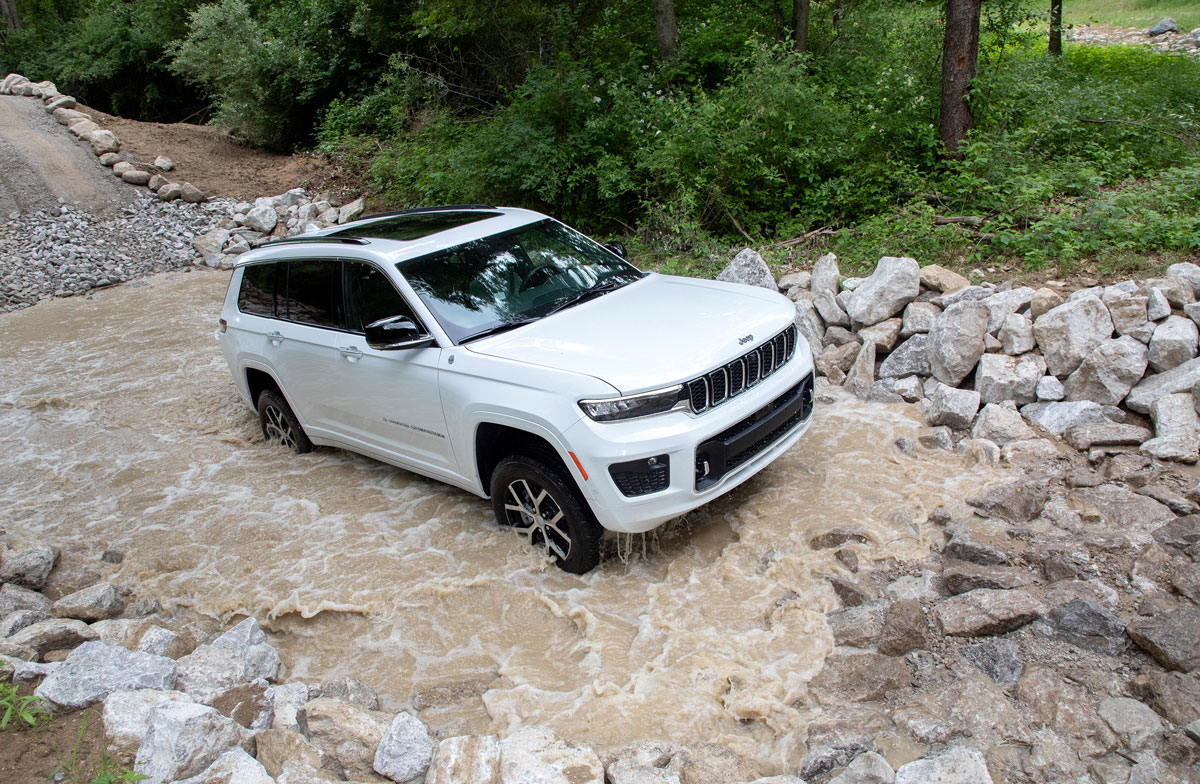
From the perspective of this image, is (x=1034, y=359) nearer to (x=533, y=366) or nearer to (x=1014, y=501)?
(x=1014, y=501)

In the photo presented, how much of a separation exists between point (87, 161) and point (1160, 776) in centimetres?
→ 2043

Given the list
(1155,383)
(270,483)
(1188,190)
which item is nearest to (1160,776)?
(1155,383)

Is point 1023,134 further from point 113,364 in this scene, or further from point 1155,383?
point 113,364

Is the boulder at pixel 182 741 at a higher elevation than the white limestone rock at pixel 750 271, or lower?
lower

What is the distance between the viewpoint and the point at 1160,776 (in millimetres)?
3018

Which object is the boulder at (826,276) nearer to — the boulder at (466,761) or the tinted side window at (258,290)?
the tinted side window at (258,290)

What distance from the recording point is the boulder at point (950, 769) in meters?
3.05

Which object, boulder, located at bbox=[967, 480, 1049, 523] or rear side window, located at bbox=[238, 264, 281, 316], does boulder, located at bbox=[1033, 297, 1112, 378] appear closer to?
Answer: boulder, located at bbox=[967, 480, 1049, 523]

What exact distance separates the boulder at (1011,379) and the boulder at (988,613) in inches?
96.3

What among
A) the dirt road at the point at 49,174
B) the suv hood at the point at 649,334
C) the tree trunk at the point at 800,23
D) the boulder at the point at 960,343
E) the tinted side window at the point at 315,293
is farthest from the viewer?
the dirt road at the point at 49,174

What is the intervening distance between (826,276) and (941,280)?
3.44 ft

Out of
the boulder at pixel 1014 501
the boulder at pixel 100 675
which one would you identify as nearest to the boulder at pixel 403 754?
the boulder at pixel 100 675

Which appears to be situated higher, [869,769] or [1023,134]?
[1023,134]

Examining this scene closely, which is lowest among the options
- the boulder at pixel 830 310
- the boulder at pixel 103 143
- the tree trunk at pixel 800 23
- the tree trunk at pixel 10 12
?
the boulder at pixel 830 310
